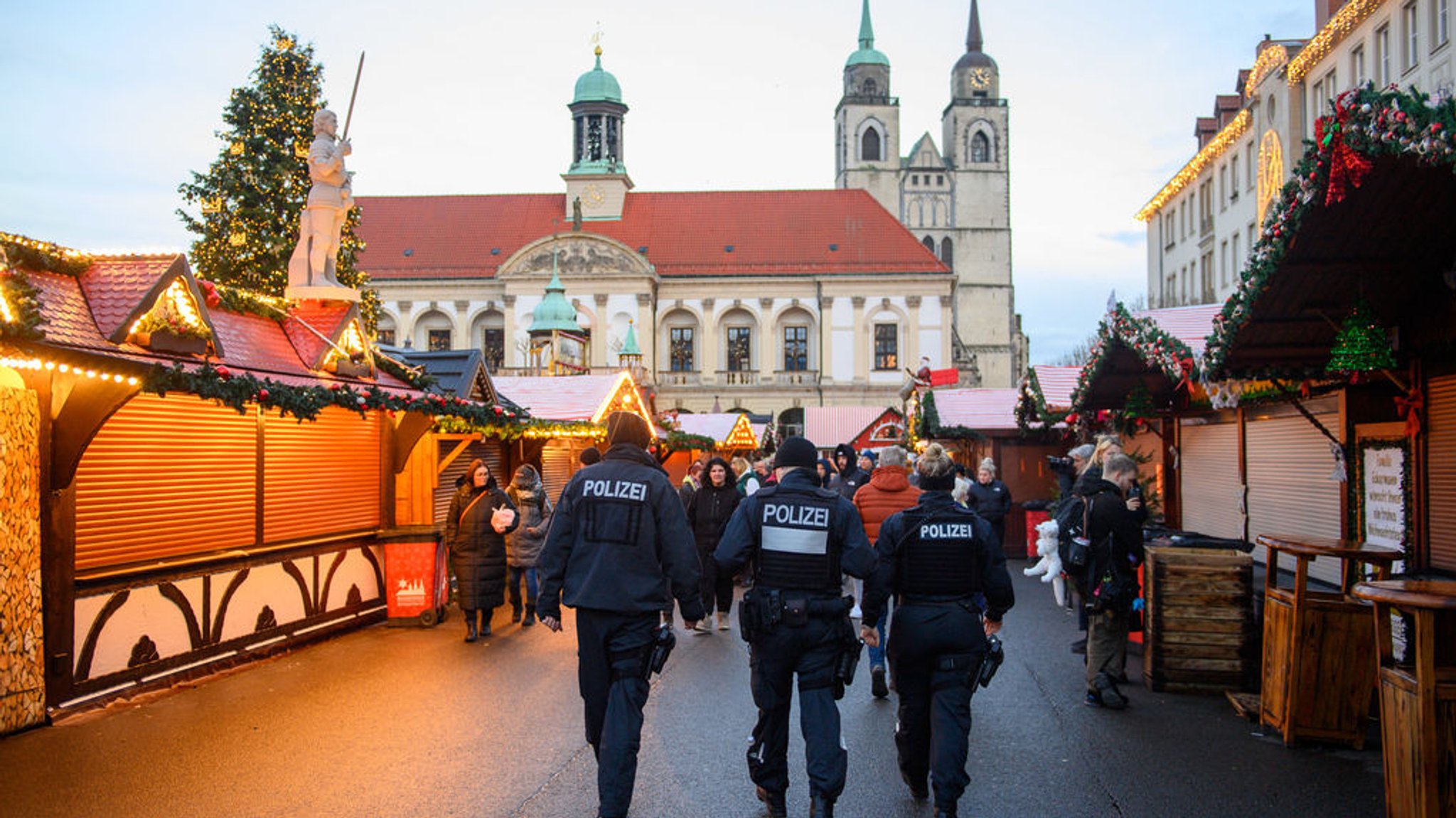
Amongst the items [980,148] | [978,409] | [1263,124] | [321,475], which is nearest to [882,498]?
[321,475]

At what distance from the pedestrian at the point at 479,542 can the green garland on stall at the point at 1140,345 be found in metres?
6.45

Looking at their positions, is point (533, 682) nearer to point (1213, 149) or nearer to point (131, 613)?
point (131, 613)

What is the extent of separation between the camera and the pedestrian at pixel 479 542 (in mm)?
10883

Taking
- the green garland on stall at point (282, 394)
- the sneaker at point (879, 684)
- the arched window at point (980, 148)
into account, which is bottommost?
the sneaker at point (879, 684)

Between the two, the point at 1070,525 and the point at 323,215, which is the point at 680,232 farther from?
the point at 1070,525

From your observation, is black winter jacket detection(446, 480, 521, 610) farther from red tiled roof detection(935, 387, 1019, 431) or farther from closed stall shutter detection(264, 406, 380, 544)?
red tiled roof detection(935, 387, 1019, 431)

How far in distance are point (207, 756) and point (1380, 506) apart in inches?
358

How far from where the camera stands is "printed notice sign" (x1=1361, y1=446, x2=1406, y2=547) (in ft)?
29.0

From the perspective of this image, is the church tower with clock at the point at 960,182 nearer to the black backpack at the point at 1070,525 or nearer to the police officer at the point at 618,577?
the black backpack at the point at 1070,525

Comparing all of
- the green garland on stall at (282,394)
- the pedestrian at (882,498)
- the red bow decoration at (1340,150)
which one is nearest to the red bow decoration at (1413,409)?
the red bow decoration at (1340,150)

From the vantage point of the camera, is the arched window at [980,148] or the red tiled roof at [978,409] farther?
the arched window at [980,148]

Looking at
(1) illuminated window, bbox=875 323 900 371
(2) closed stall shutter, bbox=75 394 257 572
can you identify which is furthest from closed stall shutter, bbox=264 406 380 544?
(1) illuminated window, bbox=875 323 900 371

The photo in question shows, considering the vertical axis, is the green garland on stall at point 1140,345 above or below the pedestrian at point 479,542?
above

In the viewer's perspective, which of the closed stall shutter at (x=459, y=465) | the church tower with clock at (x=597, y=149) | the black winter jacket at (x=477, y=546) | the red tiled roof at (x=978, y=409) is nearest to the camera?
the black winter jacket at (x=477, y=546)
